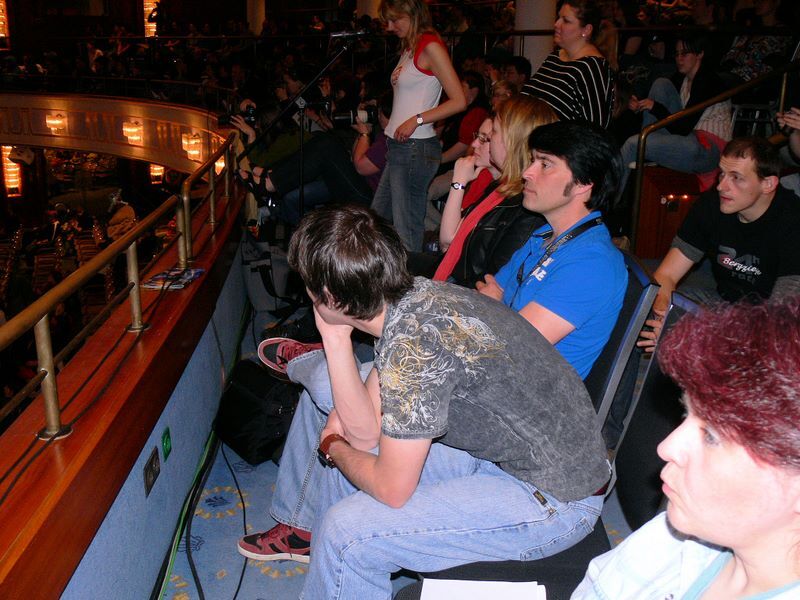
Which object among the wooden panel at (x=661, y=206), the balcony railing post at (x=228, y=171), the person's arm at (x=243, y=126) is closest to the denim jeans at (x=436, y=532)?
the balcony railing post at (x=228, y=171)

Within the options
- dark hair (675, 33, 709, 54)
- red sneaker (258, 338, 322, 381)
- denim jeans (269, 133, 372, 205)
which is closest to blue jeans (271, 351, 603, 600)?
red sneaker (258, 338, 322, 381)

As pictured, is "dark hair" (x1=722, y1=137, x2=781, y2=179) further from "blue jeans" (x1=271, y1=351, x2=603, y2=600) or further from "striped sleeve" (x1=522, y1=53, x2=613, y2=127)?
"blue jeans" (x1=271, y1=351, x2=603, y2=600)

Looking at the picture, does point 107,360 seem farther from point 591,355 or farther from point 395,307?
point 591,355

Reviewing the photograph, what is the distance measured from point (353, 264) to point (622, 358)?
67 cm

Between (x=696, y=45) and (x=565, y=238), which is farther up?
(x=696, y=45)

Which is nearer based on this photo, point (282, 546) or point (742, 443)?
point (742, 443)

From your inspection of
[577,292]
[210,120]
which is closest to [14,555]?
[577,292]

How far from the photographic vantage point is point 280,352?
2.50m

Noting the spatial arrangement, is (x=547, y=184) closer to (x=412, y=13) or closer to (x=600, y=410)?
(x=600, y=410)

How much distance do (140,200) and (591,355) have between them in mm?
15937

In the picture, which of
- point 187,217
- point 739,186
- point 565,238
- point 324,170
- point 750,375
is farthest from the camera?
point 324,170

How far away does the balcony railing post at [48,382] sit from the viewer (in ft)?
4.66

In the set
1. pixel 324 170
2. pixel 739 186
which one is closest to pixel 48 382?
pixel 739 186

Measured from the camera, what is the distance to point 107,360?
1974 mm
